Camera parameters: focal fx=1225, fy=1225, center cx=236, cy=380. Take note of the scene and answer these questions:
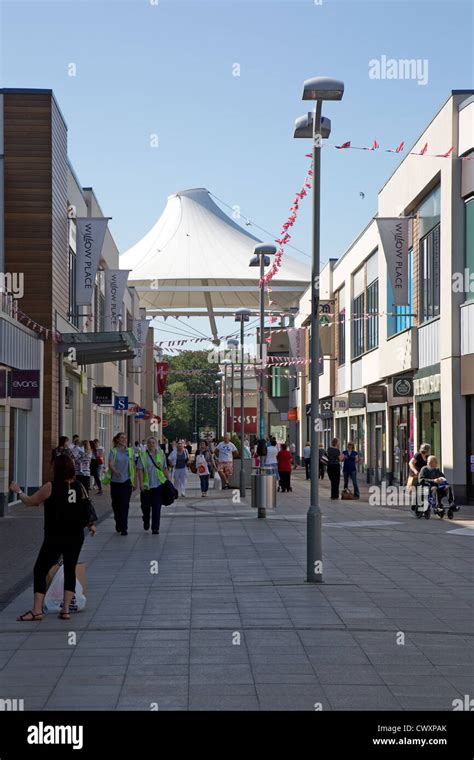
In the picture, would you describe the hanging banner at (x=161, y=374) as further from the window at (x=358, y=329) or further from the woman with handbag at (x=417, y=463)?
the woman with handbag at (x=417, y=463)

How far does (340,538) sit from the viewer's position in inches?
775

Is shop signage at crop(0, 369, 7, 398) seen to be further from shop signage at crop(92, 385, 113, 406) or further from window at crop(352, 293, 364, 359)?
window at crop(352, 293, 364, 359)

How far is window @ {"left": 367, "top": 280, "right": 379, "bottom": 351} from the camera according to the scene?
144 ft

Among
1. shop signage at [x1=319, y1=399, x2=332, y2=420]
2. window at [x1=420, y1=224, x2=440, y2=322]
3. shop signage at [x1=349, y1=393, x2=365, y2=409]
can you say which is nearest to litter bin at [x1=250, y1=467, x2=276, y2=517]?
window at [x1=420, y1=224, x2=440, y2=322]

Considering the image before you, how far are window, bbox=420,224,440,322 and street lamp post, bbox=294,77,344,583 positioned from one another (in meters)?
17.0

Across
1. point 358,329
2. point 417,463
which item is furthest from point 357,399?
point 417,463

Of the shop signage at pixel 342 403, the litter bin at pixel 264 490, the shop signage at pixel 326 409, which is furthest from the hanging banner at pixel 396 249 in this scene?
the shop signage at pixel 326 409

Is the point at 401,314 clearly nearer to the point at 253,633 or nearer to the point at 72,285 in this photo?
the point at 72,285

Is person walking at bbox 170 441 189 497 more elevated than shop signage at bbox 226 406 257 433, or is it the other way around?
shop signage at bbox 226 406 257 433

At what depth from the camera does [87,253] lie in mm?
33969

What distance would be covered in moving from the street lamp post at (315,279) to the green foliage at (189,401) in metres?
125

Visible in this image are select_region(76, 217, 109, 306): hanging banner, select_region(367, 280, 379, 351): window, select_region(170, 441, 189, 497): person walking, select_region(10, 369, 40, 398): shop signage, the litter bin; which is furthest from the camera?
select_region(367, 280, 379, 351): window
